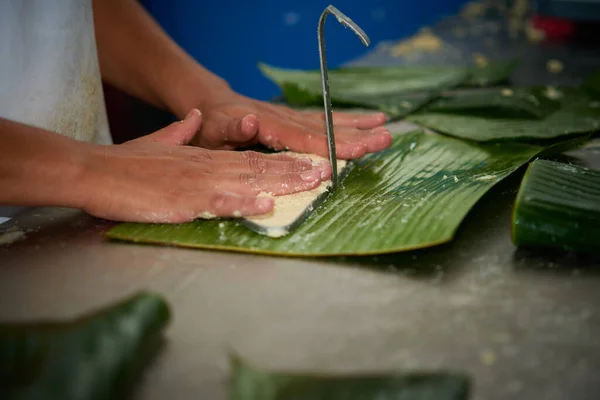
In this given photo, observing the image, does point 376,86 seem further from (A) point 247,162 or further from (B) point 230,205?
(B) point 230,205

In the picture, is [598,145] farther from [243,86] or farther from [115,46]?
[243,86]

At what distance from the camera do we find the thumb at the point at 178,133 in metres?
1.19

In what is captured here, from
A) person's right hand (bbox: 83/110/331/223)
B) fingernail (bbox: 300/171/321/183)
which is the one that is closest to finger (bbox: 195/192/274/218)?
person's right hand (bbox: 83/110/331/223)

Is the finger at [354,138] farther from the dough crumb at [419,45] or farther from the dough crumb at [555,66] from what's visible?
the dough crumb at [419,45]

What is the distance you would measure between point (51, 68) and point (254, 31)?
1.99 m

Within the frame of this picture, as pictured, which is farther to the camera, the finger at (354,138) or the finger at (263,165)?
the finger at (354,138)

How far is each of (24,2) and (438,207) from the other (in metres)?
0.85

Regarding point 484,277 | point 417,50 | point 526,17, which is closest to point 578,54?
point 417,50

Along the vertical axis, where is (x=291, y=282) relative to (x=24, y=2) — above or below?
below

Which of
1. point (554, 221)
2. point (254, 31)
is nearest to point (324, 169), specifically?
point (554, 221)

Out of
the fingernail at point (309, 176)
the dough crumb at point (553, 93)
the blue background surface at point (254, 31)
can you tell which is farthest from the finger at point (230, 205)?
the blue background surface at point (254, 31)

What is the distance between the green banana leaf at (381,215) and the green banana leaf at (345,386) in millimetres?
283

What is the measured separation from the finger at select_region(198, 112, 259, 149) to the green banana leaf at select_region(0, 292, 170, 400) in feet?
2.22

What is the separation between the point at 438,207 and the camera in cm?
100
